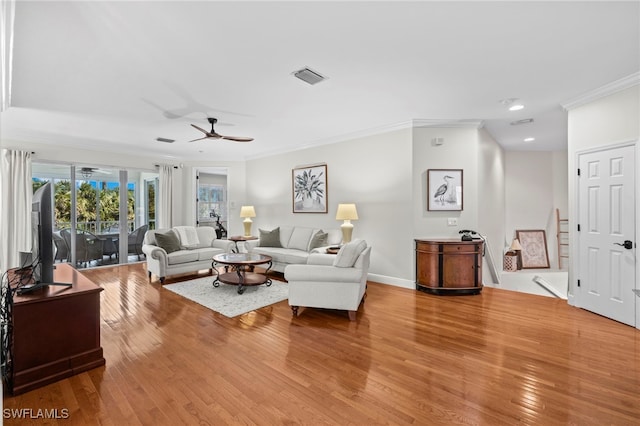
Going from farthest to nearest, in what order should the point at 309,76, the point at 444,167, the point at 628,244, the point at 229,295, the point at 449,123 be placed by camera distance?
the point at 444,167
the point at 449,123
the point at 229,295
the point at 628,244
the point at 309,76

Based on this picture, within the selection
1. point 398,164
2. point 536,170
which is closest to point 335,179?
point 398,164

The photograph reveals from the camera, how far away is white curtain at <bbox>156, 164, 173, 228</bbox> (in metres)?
7.25

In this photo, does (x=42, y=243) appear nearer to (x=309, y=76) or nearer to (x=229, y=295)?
(x=229, y=295)

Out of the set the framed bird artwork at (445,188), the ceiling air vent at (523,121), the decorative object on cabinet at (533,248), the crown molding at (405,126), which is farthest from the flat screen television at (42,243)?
the decorative object on cabinet at (533,248)

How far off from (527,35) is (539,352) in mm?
2749

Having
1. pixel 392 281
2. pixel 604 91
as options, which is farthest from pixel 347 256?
pixel 604 91

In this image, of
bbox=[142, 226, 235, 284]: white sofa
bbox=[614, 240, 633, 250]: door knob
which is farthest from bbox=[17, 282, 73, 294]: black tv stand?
bbox=[614, 240, 633, 250]: door knob

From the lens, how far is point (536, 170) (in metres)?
7.18

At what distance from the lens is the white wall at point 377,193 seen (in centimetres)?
493

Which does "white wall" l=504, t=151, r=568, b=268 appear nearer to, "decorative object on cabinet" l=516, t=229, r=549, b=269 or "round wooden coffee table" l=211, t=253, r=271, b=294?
"decorative object on cabinet" l=516, t=229, r=549, b=269

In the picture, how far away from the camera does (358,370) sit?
2385mm

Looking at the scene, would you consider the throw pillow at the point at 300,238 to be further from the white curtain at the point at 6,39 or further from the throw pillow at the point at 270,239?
the white curtain at the point at 6,39

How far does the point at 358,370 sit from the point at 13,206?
6.58 meters

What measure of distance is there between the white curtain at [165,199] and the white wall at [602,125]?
7.87 meters
